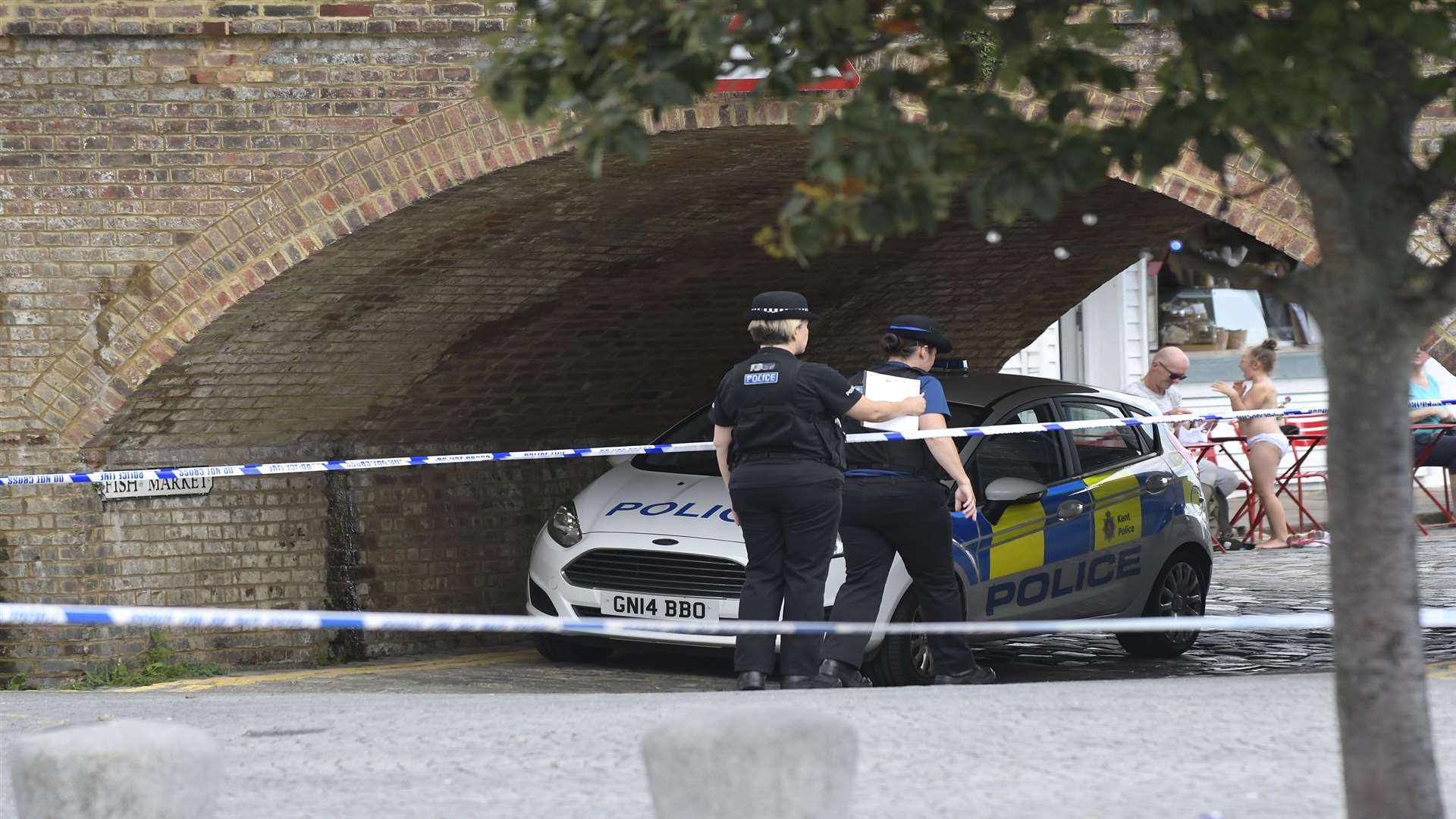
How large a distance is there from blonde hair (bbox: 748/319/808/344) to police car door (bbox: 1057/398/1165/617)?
2343mm

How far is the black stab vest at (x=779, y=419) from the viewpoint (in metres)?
8.04

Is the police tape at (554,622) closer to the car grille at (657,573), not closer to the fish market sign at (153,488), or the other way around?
the car grille at (657,573)

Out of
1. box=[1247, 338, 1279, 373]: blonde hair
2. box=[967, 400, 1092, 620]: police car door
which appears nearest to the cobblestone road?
box=[967, 400, 1092, 620]: police car door

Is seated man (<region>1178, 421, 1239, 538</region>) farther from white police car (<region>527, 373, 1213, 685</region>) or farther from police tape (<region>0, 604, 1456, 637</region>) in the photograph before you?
police tape (<region>0, 604, 1456, 637</region>)

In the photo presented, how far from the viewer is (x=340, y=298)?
10680 mm

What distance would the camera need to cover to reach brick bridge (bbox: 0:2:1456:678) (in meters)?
9.83

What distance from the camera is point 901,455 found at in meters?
8.48

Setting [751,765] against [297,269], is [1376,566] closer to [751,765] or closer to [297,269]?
[751,765]

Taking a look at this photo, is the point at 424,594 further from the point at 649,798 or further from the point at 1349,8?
the point at 1349,8

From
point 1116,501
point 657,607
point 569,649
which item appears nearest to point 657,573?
point 657,607

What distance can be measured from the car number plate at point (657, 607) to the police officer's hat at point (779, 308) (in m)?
1.60

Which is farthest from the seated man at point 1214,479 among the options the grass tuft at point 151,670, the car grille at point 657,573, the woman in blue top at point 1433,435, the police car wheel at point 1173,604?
the grass tuft at point 151,670

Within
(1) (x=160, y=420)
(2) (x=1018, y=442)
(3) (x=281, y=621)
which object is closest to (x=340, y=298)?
(1) (x=160, y=420)

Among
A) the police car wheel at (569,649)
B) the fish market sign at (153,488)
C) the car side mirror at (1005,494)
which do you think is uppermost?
the fish market sign at (153,488)
